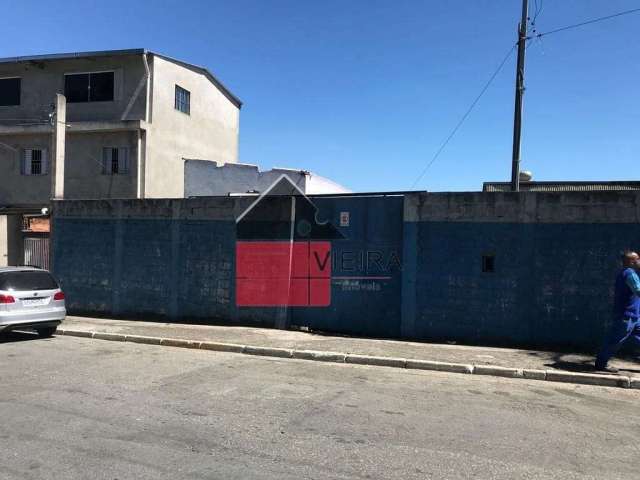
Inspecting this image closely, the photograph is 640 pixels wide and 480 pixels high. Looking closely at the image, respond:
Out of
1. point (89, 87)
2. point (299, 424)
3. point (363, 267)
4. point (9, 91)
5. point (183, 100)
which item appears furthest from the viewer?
point (183, 100)

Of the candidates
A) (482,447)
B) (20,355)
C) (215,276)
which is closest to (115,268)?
(215,276)

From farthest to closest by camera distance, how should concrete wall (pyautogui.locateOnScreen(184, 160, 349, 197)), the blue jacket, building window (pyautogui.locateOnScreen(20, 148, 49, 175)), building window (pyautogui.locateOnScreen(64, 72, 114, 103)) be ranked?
1. building window (pyautogui.locateOnScreen(20, 148, 49, 175))
2. building window (pyautogui.locateOnScreen(64, 72, 114, 103))
3. concrete wall (pyautogui.locateOnScreen(184, 160, 349, 197))
4. the blue jacket

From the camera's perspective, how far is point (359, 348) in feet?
32.9

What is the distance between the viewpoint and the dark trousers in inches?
318

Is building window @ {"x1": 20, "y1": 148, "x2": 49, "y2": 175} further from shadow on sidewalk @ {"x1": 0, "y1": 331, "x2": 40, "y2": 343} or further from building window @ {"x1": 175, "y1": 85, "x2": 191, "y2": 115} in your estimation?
shadow on sidewalk @ {"x1": 0, "y1": 331, "x2": 40, "y2": 343}

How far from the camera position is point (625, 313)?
321 inches

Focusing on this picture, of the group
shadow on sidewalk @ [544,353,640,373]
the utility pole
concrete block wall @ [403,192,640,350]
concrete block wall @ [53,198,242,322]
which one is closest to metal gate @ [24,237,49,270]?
concrete block wall @ [53,198,242,322]

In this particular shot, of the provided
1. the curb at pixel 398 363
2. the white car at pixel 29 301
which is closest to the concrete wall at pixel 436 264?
the curb at pixel 398 363

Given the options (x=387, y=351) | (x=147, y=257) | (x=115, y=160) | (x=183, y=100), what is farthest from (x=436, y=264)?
(x=183, y=100)

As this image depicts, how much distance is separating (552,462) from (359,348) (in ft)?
18.2

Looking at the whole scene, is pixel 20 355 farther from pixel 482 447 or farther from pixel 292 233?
pixel 482 447

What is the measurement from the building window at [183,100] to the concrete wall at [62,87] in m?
2.28

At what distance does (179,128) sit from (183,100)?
4.57 feet

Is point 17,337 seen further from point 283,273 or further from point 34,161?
point 34,161
